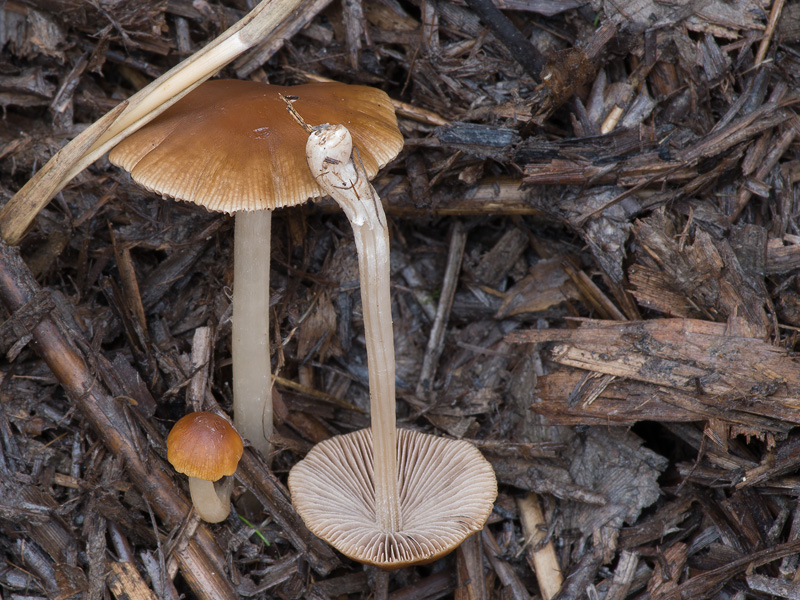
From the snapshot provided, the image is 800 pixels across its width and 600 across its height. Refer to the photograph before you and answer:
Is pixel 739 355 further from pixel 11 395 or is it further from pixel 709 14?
pixel 11 395

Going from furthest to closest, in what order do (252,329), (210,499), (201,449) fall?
(252,329)
(210,499)
(201,449)

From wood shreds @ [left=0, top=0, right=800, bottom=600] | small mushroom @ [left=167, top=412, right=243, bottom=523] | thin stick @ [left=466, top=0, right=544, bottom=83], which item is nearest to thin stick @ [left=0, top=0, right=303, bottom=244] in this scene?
wood shreds @ [left=0, top=0, right=800, bottom=600]

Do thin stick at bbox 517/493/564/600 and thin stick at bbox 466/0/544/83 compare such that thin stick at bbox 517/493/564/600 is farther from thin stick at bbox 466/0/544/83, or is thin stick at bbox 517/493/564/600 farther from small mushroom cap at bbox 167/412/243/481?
thin stick at bbox 466/0/544/83

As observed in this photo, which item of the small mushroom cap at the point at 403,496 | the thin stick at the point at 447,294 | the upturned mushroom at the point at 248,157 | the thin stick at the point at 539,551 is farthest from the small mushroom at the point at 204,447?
the thin stick at the point at 539,551

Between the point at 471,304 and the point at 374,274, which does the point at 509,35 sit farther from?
the point at 374,274

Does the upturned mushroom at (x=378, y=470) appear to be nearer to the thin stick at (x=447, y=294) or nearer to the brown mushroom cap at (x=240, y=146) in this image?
the brown mushroom cap at (x=240, y=146)

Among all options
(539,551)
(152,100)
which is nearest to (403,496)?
(539,551)
